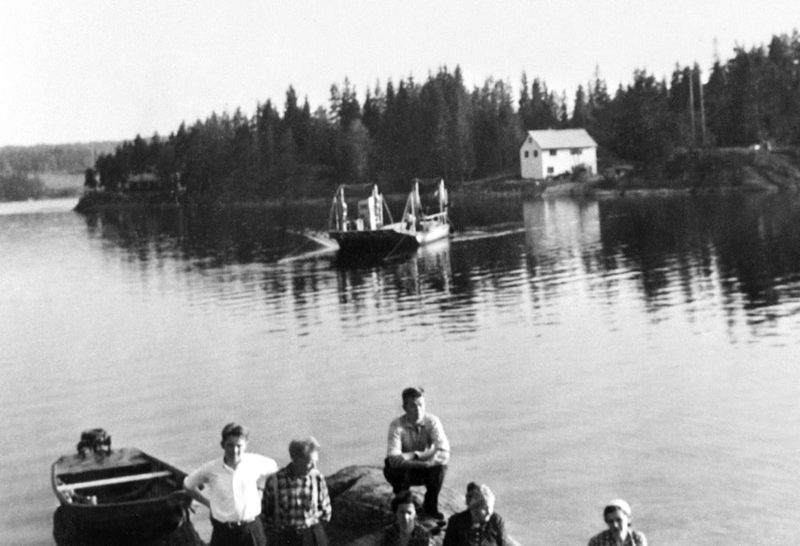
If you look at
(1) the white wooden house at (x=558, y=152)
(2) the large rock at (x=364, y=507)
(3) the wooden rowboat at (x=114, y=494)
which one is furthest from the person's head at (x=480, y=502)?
(1) the white wooden house at (x=558, y=152)

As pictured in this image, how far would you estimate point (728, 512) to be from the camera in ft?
67.5

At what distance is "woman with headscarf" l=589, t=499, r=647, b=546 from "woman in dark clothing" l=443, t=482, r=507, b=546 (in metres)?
1.14

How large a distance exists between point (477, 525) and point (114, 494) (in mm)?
9457

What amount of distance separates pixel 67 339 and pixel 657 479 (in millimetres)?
31604

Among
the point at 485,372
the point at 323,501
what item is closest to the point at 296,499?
the point at 323,501

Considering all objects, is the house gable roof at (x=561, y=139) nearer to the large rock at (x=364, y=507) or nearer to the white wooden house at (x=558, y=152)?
the white wooden house at (x=558, y=152)

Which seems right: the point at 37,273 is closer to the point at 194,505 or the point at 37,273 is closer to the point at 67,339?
the point at 67,339

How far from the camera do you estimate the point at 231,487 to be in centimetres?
1267

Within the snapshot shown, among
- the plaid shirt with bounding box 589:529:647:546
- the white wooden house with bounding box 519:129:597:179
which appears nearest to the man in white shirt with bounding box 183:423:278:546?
the plaid shirt with bounding box 589:529:647:546

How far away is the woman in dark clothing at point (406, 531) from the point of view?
519 inches

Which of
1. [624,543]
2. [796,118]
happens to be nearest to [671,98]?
[796,118]

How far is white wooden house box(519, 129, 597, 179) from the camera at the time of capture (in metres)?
173

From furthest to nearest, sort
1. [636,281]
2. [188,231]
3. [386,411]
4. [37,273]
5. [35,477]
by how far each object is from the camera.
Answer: [188,231] → [37,273] → [636,281] → [386,411] → [35,477]

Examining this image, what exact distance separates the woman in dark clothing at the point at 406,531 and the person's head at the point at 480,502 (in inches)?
35.5
